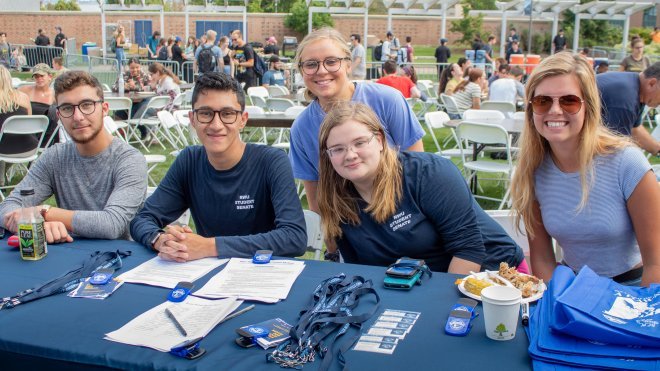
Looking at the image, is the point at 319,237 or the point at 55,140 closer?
the point at 319,237

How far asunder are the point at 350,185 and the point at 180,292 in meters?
0.87

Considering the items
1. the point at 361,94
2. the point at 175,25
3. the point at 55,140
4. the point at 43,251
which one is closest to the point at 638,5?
the point at 55,140

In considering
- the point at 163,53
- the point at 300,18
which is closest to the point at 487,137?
the point at 163,53

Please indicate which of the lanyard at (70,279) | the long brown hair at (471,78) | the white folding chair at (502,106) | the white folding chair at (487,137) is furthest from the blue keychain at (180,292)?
the long brown hair at (471,78)

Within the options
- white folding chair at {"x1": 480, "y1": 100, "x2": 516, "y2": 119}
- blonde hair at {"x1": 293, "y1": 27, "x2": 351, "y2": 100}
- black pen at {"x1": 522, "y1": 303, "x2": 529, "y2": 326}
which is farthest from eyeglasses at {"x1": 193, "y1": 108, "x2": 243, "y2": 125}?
white folding chair at {"x1": 480, "y1": 100, "x2": 516, "y2": 119}

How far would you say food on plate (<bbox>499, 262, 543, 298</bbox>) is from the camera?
1979mm

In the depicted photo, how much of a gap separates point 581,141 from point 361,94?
1.29 meters

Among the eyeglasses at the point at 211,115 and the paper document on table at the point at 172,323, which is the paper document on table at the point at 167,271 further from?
the eyeglasses at the point at 211,115

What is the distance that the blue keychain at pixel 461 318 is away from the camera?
5.71ft

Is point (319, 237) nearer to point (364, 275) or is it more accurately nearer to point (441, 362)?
point (364, 275)

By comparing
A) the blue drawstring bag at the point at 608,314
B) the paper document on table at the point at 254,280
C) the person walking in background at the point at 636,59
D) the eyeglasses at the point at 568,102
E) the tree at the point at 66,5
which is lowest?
the paper document on table at the point at 254,280

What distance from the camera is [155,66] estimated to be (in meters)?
12.1

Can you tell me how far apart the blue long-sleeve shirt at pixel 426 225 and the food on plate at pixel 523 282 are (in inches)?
17.6

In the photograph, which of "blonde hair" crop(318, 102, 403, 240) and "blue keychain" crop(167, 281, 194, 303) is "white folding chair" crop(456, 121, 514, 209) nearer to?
"blonde hair" crop(318, 102, 403, 240)
